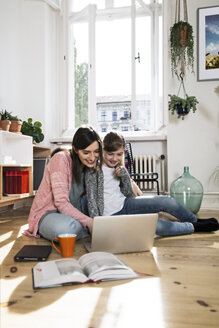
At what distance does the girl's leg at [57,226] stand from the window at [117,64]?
7.79 feet

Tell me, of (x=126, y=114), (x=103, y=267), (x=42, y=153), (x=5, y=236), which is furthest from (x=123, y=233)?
(x=126, y=114)

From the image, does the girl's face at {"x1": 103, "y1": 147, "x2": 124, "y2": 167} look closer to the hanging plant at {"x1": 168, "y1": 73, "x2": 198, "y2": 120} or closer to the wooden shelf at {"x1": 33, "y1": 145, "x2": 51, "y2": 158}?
the hanging plant at {"x1": 168, "y1": 73, "x2": 198, "y2": 120}

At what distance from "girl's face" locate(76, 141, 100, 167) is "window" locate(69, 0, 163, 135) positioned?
227 cm

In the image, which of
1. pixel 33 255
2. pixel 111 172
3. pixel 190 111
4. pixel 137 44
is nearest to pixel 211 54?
pixel 190 111

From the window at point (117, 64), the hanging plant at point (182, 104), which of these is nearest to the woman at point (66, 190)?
the hanging plant at point (182, 104)

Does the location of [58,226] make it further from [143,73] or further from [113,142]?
[143,73]

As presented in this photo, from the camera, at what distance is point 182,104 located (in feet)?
11.2

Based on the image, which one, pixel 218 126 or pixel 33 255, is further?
pixel 218 126

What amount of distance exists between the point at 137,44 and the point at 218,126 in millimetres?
1492

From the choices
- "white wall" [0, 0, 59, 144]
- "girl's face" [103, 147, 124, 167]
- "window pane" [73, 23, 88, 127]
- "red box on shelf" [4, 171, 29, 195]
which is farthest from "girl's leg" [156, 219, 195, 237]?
"window pane" [73, 23, 88, 127]

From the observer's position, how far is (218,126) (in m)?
3.50

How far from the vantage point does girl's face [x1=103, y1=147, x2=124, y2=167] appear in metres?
2.10

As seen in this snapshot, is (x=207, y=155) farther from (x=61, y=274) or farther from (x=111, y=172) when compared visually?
(x=61, y=274)

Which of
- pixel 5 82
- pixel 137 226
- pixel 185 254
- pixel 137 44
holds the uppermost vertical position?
pixel 137 44
